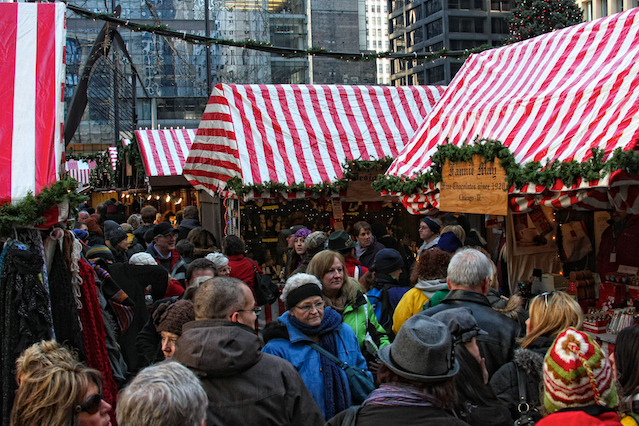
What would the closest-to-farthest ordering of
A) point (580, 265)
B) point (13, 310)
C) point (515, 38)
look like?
point (13, 310) < point (580, 265) < point (515, 38)

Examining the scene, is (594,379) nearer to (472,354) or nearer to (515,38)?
(472,354)

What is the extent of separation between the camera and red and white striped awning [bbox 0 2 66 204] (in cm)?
488

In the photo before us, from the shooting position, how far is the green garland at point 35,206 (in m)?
4.39

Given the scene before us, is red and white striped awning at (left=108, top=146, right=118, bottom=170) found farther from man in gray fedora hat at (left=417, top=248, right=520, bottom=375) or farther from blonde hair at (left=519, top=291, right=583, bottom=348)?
blonde hair at (left=519, top=291, right=583, bottom=348)

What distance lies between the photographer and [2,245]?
4.63m

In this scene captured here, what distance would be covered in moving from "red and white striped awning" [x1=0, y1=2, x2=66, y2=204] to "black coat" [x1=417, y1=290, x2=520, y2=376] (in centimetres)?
305

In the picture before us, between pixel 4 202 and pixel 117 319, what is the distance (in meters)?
1.53

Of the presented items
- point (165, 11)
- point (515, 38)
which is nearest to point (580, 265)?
point (515, 38)

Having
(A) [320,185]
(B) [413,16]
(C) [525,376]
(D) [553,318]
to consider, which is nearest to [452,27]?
(B) [413,16]

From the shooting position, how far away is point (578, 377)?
2703mm

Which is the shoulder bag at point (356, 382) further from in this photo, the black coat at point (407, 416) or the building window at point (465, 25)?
the building window at point (465, 25)

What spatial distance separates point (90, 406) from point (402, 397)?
4.13ft

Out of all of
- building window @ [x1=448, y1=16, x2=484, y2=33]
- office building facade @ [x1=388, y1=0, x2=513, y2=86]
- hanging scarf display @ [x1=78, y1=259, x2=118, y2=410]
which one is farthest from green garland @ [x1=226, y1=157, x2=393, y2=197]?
building window @ [x1=448, y1=16, x2=484, y2=33]

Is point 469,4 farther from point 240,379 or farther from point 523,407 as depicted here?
point 240,379
